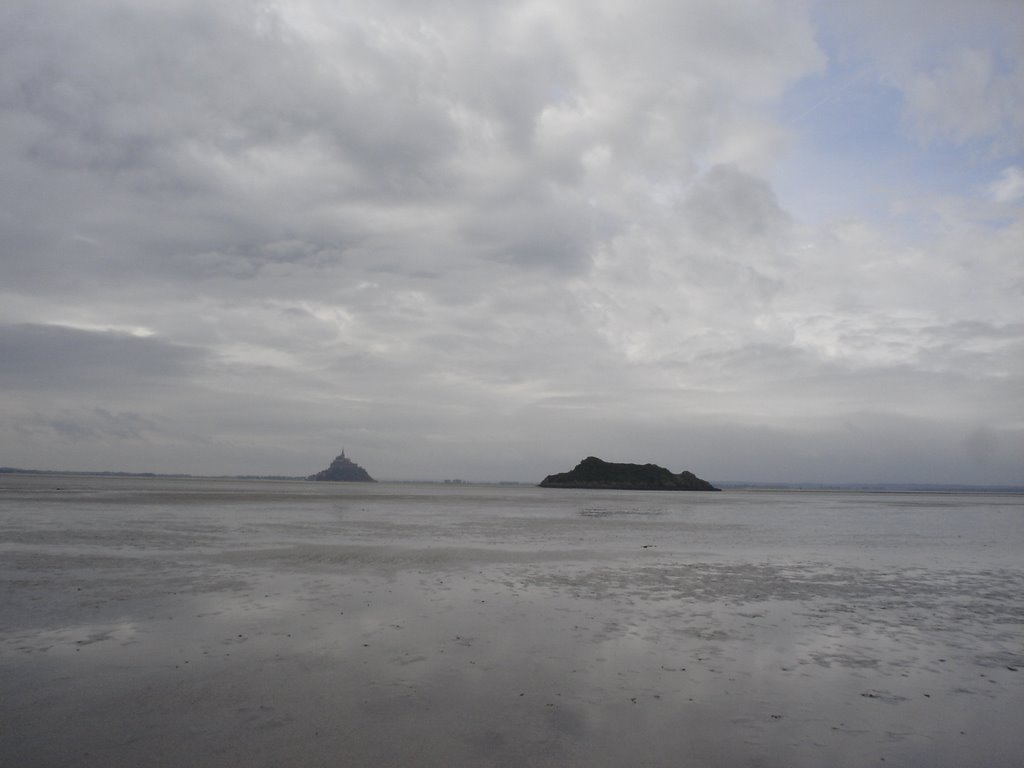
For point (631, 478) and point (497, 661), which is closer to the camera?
point (497, 661)

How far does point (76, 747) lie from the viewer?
265 inches

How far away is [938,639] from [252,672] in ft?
41.8

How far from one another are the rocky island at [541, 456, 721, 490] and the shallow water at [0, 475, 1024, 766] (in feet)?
538

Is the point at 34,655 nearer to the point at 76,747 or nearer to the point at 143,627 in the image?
the point at 143,627

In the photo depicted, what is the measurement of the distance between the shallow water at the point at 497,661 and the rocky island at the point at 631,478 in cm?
16408

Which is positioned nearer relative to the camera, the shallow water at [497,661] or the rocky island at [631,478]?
the shallow water at [497,661]

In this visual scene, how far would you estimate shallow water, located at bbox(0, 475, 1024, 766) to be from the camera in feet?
23.1

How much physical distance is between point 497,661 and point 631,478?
180 metres

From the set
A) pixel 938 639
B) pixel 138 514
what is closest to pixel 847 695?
pixel 938 639

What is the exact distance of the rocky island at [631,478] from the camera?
600 ft

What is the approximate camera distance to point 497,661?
33.2 feet

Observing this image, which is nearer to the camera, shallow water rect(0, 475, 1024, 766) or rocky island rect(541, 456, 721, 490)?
shallow water rect(0, 475, 1024, 766)

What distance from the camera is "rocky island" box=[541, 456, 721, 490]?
7205 inches

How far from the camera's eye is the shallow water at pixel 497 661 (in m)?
7.05
